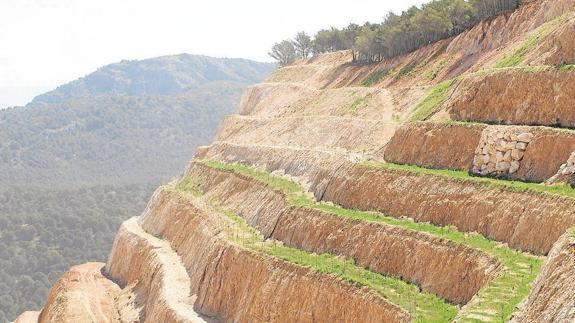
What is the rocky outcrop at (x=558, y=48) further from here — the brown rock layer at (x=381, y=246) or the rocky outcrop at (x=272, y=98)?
the rocky outcrop at (x=272, y=98)

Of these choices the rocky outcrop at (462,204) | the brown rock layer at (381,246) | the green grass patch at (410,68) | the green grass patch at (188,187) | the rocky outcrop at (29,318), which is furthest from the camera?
the green grass patch at (410,68)

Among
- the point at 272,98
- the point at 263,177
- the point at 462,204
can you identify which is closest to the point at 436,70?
the point at 263,177

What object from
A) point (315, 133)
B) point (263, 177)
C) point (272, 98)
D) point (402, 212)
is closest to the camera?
point (402, 212)

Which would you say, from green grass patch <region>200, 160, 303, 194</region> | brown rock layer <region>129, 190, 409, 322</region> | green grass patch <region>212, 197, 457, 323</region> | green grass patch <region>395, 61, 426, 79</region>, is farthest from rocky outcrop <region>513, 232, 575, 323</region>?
green grass patch <region>395, 61, 426, 79</region>

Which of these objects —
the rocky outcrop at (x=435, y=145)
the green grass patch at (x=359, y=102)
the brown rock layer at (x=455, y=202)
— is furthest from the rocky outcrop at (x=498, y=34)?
the brown rock layer at (x=455, y=202)

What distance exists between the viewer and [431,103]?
51.3m

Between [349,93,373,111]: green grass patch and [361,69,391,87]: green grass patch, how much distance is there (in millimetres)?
6571

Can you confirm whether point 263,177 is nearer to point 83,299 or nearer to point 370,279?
point 83,299

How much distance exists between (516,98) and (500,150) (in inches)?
184

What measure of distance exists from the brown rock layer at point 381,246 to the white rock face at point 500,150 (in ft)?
20.0

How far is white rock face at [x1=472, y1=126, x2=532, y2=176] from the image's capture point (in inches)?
1486

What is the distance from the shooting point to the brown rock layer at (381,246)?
30.9 m

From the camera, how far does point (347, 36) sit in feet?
385

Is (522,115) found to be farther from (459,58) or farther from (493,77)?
(459,58)
